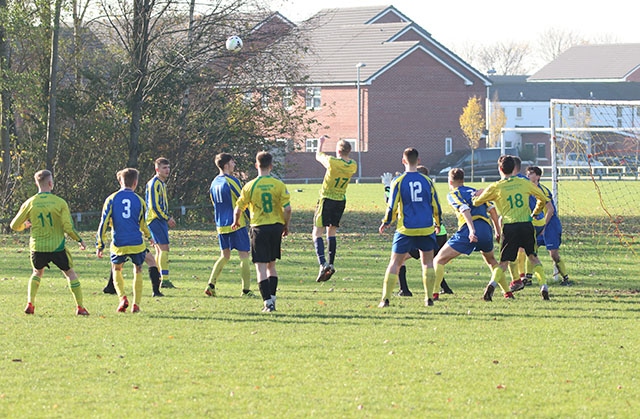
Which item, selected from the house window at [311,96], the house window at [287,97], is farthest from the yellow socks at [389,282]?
the house window at [311,96]

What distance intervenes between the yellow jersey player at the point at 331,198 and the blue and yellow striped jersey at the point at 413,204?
285cm

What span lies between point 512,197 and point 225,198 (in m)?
3.74

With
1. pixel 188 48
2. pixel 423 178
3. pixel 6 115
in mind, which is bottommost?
pixel 423 178

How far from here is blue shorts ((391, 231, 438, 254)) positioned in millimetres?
12164

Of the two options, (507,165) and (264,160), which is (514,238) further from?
(264,160)

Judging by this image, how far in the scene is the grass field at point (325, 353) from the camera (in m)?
7.51

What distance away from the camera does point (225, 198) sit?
13.6m

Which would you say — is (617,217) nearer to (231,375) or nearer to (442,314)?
(442,314)

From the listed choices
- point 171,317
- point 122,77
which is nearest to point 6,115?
point 122,77

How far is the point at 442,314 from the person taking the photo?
39.1 feet

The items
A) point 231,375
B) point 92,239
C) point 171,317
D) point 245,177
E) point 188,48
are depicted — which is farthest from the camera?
point 245,177

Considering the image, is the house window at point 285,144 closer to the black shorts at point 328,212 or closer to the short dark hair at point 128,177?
the black shorts at point 328,212

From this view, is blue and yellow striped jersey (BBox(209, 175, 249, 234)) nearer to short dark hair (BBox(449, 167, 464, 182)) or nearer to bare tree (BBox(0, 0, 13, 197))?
short dark hair (BBox(449, 167, 464, 182))

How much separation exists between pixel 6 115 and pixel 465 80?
4687 centimetres
